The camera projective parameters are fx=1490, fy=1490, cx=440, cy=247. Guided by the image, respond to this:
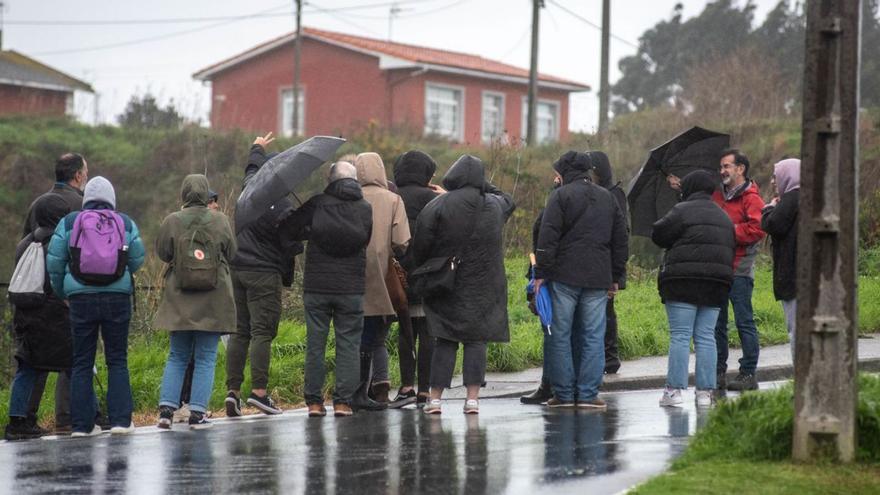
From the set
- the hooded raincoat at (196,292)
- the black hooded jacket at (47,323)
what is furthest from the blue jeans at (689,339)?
the black hooded jacket at (47,323)

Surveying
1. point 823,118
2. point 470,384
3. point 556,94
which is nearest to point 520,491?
point 823,118

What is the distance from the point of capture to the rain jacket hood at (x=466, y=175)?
11086mm

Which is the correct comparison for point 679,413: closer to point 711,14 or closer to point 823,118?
point 823,118

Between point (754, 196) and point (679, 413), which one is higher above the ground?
point (754, 196)

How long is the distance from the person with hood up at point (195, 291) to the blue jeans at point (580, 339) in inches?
97.4

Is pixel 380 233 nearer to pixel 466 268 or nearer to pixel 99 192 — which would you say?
pixel 466 268

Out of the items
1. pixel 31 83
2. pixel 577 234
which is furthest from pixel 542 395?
pixel 31 83

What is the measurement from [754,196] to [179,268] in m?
4.69

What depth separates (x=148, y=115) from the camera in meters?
44.8

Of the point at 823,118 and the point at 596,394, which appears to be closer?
the point at 823,118

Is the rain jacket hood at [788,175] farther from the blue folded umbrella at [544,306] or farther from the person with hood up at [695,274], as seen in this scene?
the blue folded umbrella at [544,306]

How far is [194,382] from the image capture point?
36.3 feet

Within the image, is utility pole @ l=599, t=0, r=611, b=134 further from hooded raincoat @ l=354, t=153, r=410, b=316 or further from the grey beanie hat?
the grey beanie hat

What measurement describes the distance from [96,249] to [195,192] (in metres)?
0.90
